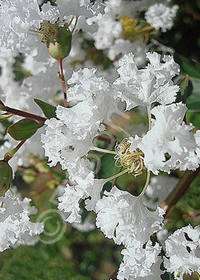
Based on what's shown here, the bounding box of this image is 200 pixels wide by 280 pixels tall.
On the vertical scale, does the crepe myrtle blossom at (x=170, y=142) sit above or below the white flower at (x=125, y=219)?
above

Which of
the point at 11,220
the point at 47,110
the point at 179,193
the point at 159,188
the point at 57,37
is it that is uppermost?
the point at 57,37

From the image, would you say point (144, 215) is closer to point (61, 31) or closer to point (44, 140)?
point (44, 140)

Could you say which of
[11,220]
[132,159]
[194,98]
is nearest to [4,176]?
[11,220]

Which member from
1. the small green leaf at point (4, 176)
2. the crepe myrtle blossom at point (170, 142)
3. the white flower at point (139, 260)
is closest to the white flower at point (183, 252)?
the white flower at point (139, 260)

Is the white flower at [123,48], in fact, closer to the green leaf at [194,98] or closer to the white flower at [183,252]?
the green leaf at [194,98]

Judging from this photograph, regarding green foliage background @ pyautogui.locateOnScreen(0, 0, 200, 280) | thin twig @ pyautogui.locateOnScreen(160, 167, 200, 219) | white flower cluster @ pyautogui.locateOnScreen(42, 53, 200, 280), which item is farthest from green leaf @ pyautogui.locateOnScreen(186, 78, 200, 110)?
white flower cluster @ pyautogui.locateOnScreen(42, 53, 200, 280)

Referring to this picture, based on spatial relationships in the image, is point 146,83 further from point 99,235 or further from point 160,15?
point 99,235
